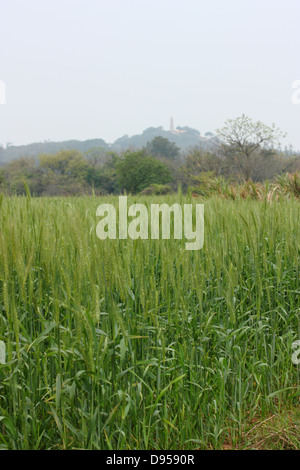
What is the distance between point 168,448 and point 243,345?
815mm

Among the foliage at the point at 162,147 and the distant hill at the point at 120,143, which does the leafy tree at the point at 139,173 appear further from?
the distant hill at the point at 120,143

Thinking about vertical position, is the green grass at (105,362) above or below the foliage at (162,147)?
below

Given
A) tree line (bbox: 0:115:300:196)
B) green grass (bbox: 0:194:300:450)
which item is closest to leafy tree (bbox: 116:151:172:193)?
tree line (bbox: 0:115:300:196)

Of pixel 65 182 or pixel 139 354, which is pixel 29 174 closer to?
pixel 65 182

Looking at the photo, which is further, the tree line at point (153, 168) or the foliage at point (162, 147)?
the foliage at point (162, 147)

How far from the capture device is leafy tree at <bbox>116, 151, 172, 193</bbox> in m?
24.3

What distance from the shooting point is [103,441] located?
162 cm

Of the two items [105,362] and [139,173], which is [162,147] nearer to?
[139,173]

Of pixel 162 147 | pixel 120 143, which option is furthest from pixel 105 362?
pixel 120 143

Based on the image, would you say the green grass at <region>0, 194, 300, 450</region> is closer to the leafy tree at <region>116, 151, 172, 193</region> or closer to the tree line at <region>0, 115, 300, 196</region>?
the tree line at <region>0, 115, 300, 196</region>

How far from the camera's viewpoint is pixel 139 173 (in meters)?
24.4

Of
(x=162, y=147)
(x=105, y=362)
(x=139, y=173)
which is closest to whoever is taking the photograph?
(x=105, y=362)

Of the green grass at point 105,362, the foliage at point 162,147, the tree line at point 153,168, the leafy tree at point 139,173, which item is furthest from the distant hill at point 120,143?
the green grass at point 105,362

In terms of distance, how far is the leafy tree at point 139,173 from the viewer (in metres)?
24.3
